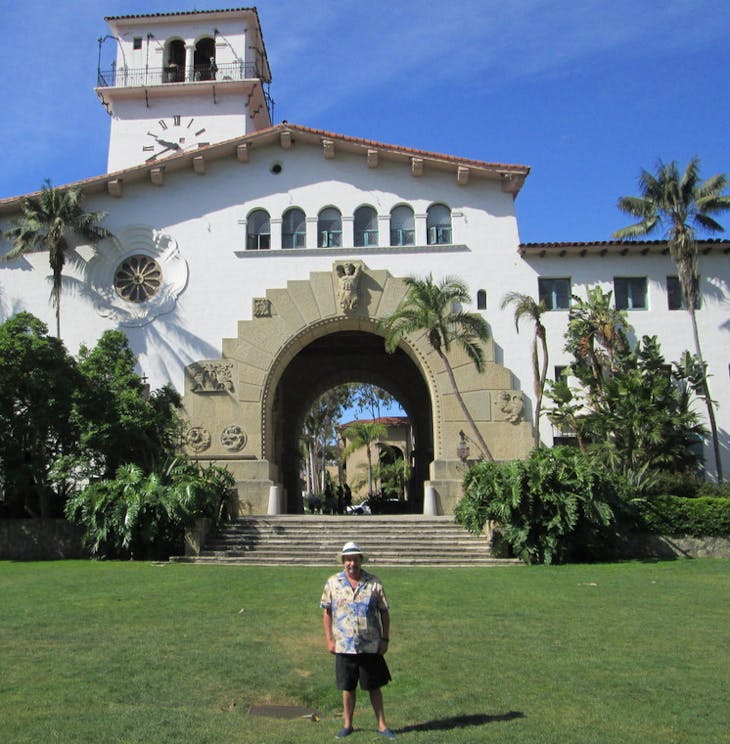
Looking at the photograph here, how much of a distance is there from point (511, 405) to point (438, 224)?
7.10m

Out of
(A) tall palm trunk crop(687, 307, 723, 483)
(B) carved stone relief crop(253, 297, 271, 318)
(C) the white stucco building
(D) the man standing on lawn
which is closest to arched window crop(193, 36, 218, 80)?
(C) the white stucco building

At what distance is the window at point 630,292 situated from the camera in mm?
27062

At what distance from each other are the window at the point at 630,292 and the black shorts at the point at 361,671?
2272cm

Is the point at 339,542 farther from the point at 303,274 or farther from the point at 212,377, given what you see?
the point at 303,274

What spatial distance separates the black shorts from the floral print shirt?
0.22 feet

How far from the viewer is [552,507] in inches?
754

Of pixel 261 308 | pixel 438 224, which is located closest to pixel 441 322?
pixel 438 224

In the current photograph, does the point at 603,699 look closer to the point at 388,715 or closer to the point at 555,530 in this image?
the point at 388,715

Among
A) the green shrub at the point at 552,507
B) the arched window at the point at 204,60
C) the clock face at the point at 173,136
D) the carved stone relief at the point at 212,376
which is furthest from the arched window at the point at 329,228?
the arched window at the point at 204,60

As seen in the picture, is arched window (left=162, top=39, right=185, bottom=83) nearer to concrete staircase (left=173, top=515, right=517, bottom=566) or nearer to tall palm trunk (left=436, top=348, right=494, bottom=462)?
tall palm trunk (left=436, top=348, right=494, bottom=462)

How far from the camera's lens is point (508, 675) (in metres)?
8.11

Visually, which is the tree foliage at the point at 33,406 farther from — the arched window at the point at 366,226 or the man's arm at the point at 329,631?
the man's arm at the point at 329,631

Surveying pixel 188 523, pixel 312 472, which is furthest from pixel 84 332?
pixel 312 472

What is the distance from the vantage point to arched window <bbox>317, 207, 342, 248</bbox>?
91.4ft
